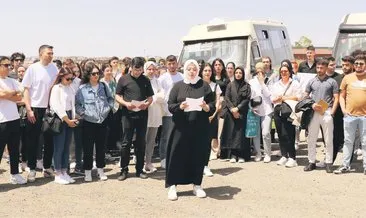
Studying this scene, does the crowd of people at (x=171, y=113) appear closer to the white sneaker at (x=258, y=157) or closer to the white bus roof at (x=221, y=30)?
the white sneaker at (x=258, y=157)

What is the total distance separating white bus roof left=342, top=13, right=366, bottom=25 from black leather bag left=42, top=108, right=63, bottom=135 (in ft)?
28.3

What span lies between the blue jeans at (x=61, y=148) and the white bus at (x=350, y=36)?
300 inches

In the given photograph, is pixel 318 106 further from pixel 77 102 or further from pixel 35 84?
pixel 35 84

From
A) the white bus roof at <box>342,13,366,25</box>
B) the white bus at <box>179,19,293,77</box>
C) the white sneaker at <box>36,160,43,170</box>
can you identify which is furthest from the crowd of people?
the white bus roof at <box>342,13,366,25</box>

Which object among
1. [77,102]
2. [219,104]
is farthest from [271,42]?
[77,102]

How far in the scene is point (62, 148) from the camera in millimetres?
7477

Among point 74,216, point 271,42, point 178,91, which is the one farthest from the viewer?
point 271,42

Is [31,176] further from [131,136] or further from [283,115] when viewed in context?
[283,115]

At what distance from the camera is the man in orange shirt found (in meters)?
7.68

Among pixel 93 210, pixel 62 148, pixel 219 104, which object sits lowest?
pixel 93 210

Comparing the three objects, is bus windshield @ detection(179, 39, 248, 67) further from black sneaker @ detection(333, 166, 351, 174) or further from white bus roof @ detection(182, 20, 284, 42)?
black sneaker @ detection(333, 166, 351, 174)

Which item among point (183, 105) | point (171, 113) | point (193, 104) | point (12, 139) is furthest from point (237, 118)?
point (12, 139)

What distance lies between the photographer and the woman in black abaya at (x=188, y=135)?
254 inches

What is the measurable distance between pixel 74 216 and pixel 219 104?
143 inches
